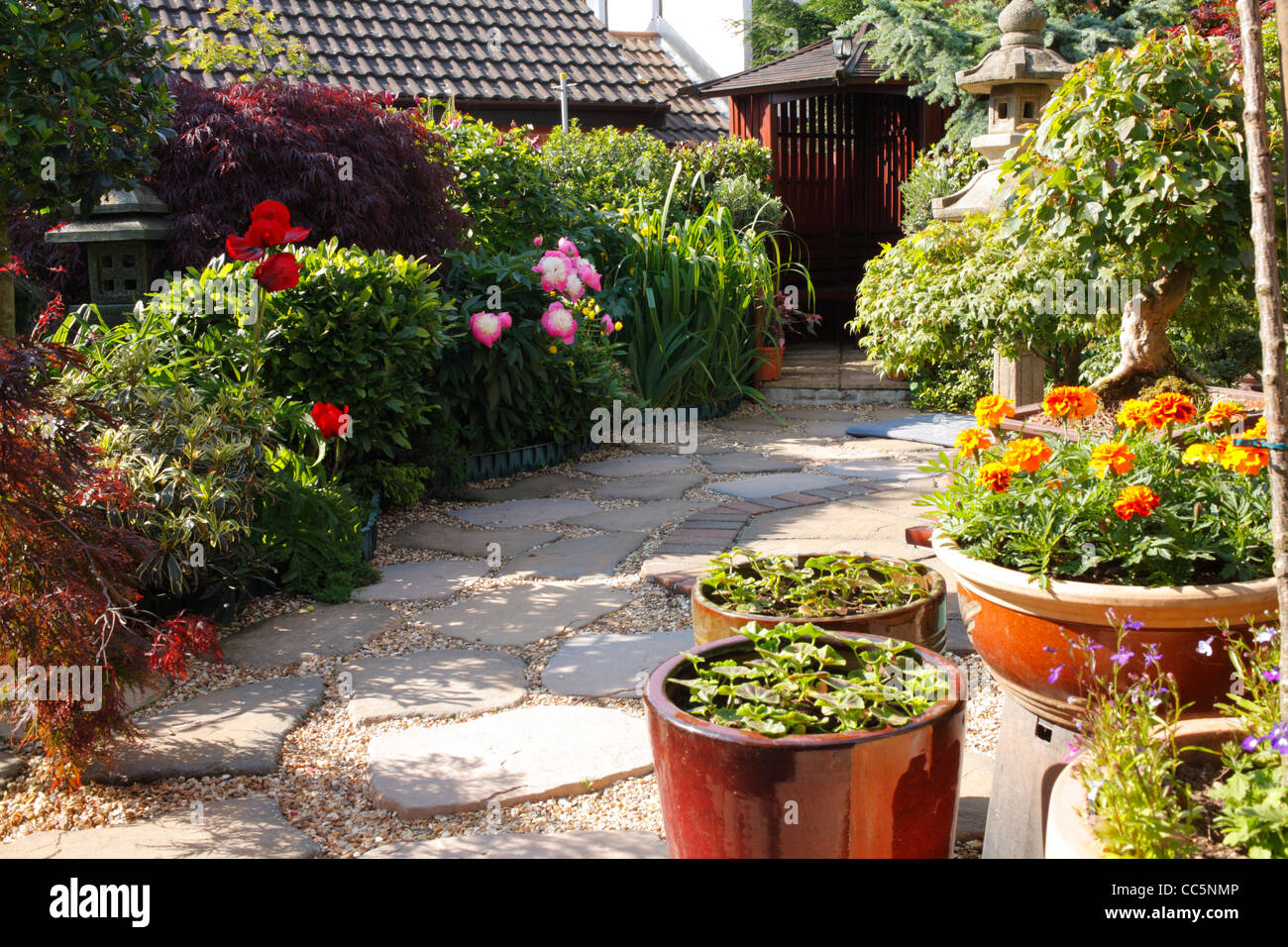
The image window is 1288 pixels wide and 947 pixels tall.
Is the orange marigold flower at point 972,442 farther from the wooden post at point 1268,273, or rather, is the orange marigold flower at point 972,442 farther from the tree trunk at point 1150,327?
the tree trunk at point 1150,327

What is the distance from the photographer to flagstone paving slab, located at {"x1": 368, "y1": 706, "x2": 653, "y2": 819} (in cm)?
240

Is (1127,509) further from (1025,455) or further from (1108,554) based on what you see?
(1025,455)

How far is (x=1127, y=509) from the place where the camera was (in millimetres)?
1850

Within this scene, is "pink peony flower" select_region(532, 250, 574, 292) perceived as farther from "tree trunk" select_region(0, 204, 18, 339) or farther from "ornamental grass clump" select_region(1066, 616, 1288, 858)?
"ornamental grass clump" select_region(1066, 616, 1288, 858)

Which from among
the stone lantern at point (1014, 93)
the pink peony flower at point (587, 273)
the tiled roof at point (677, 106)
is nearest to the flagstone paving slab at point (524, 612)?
the pink peony flower at point (587, 273)

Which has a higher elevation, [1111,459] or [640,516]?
[1111,459]

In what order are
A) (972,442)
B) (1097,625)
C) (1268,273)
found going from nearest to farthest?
(1268,273) → (1097,625) → (972,442)

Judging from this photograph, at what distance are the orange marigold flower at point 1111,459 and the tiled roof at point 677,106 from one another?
35.4 ft

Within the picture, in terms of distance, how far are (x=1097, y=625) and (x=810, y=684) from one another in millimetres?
482

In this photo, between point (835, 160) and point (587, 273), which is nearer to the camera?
point (587, 273)

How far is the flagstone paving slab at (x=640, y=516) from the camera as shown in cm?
471

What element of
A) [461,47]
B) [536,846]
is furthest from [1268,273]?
[461,47]
